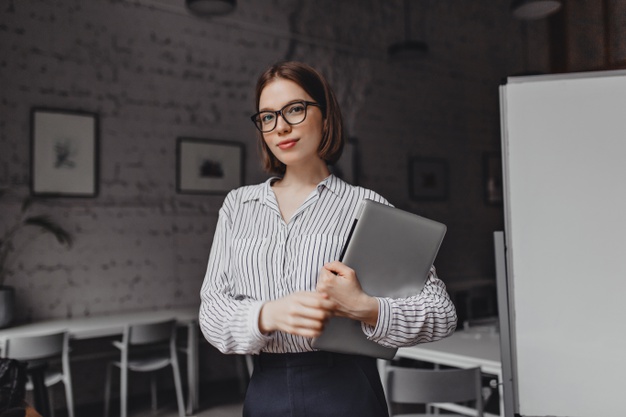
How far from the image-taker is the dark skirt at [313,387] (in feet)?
3.77

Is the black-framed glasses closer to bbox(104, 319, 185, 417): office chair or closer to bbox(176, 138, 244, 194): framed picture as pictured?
bbox(104, 319, 185, 417): office chair

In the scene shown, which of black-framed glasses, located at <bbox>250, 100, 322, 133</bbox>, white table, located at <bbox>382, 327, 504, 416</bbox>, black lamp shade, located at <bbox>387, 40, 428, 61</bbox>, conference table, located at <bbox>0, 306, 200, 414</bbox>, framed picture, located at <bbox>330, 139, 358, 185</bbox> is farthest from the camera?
framed picture, located at <bbox>330, 139, 358, 185</bbox>

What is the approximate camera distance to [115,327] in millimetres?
4242

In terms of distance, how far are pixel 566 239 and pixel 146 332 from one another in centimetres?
317

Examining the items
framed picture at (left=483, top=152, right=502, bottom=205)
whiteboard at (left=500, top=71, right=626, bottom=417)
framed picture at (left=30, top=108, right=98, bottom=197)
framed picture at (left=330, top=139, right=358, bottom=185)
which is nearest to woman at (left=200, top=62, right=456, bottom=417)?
whiteboard at (left=500, top=71, right=626, bottom=417)

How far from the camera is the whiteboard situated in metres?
1.79

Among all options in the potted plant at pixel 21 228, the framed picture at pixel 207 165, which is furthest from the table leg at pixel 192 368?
the framed picture at pixel 207 165

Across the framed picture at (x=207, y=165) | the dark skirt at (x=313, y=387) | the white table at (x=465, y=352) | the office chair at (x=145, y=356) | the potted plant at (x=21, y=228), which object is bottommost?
the office chair at (x=145, y=356)

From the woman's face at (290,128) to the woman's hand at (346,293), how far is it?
0.90 ft

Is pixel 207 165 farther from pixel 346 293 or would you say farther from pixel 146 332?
pixel 346 293

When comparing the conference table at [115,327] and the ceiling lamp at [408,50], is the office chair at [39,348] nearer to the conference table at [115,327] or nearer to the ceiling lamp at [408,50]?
the conference table at [115,327]

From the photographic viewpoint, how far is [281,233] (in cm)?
120

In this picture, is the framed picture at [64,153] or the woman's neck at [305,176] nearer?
the woman's neck at [305,176]

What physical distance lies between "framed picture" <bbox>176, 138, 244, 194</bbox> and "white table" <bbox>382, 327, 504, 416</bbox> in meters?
2.82
